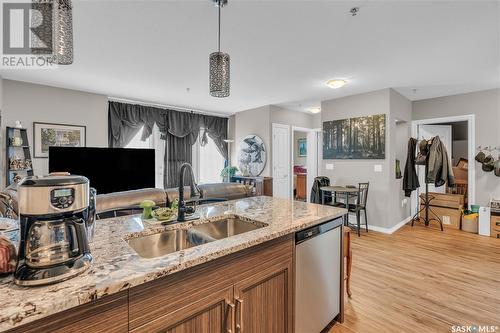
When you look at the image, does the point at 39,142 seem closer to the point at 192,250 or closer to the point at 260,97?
the point at 260,97

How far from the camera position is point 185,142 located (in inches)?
232

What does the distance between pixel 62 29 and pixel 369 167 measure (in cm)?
451

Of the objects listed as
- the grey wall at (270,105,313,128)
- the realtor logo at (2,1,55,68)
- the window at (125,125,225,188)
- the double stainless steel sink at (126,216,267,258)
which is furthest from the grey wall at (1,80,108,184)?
the double stainless steel sink at (126,216,267,258)

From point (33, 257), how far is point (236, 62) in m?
2.87

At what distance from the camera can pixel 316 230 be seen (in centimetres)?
162

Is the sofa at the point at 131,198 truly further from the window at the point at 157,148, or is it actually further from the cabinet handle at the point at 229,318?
the window at the point at 157,148

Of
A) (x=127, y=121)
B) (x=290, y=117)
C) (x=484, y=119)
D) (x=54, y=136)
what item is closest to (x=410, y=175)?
(x=484, y=119)

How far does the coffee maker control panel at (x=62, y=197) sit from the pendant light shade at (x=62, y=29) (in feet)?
3.61

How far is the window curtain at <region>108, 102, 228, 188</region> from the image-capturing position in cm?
489

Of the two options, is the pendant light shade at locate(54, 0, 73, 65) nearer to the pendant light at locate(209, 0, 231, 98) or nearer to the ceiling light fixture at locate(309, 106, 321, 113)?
the pendant light at locate(209, 0, 231, 98)

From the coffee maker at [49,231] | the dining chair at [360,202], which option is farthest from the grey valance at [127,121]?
the coffee maker at [49,231]

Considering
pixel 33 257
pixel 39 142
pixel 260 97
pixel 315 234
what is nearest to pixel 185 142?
pixel 260 97

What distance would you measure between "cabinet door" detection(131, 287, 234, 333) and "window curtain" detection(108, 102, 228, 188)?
400cm

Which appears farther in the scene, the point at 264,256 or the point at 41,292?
the point at 264,256
